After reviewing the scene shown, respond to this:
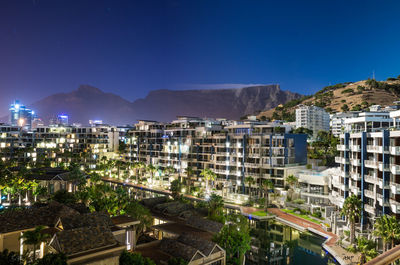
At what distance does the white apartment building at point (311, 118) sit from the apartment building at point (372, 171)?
103 metres

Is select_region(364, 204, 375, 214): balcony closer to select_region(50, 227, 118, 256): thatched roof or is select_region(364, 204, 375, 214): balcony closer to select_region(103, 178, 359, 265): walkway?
select_region(103, 178, 359, 265): walkway

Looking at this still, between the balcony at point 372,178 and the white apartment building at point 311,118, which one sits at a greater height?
the white apartment building at point 311,118

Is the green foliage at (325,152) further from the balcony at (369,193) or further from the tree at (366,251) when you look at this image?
the tree at (366,251)

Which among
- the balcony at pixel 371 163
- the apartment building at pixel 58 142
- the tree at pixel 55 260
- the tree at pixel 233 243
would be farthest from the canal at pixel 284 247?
the apartment building at pixel 58 142

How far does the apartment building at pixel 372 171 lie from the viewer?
123 ft

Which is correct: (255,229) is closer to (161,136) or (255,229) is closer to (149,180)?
(149,180)

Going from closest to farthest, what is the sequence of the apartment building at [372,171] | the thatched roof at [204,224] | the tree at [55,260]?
the tree at [55,260], the apartment building at [372,171], the thatched roof at [204,224]

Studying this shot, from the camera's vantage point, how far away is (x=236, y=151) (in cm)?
7675

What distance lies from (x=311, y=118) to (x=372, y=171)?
11392 cm

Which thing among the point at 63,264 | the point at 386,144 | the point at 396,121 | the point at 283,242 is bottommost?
the point at 283,242

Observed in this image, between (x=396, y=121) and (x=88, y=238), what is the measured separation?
46424mm

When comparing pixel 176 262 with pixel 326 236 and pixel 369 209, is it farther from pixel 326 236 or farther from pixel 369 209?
pixel 369 209

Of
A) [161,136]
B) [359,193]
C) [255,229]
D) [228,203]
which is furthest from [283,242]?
[161,136]

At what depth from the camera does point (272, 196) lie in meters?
68.0
